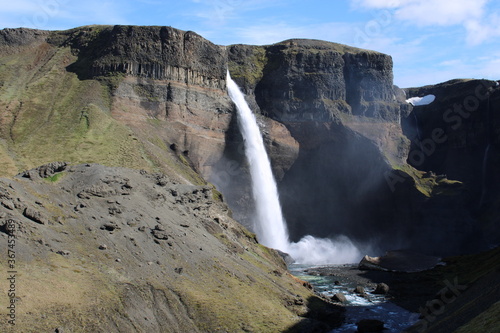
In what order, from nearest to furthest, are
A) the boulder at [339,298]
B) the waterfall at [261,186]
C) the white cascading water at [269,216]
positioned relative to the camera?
1. the boulder at [339,298]
2. the white cascading water at [269,216]
3. the waterfall at [261,186]

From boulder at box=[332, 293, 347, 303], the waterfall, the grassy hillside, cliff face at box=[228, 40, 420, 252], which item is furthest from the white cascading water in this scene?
boulder at box=[332, 293, 347, 303]

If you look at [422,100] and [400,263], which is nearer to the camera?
[400,263]

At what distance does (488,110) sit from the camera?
368 feet

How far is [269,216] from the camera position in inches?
3642

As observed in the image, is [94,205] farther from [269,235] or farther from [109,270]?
[269,235]

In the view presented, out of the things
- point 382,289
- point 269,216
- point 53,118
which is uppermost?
point 53,118

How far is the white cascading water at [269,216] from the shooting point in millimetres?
90312

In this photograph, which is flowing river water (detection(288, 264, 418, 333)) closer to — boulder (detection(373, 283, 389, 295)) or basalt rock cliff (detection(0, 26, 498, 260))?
boulder (detection(373, 283, 389, 295))

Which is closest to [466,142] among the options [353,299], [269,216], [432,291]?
[269,216]

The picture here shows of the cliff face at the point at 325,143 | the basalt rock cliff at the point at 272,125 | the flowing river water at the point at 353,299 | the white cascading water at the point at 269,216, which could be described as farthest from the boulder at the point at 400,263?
the cliff face at the point at 325,143

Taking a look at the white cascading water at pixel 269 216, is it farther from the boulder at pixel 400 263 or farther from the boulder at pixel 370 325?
the boulder at pixel 370 325

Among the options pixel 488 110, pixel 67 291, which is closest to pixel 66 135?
pixel 67 291

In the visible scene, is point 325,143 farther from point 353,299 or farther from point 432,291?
point 353,299

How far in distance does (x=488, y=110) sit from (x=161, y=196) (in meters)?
87.5
